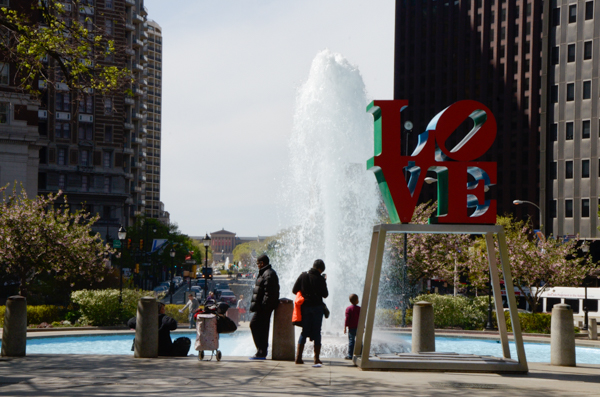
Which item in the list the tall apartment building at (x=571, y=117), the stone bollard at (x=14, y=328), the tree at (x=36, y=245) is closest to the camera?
the stone bollard at (x=14, y=328)

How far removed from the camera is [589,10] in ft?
239

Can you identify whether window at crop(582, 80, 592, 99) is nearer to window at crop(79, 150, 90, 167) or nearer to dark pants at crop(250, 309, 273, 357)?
window at crop(79, 150, 90, 167)

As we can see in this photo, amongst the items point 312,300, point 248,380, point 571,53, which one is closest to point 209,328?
point 312,300

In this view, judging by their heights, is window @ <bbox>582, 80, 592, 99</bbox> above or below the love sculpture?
above

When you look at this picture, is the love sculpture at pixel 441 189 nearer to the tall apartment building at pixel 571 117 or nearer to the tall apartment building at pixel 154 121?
the tall apartment building at pixel 571 117

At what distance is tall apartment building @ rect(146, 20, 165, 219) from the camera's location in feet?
556

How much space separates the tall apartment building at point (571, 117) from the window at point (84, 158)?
2188 inches

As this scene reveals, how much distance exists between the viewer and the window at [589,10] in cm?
7269

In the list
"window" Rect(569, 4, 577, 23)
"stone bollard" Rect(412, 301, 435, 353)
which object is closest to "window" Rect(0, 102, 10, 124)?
"stone bollard" Rect(412, 301, 435, 353)

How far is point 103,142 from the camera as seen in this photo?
90.2 metres

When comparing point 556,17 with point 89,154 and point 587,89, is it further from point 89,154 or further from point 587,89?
point 89,154

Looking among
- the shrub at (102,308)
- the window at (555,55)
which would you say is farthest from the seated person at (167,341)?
the window at (555,55)

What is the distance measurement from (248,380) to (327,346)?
8.62 meters

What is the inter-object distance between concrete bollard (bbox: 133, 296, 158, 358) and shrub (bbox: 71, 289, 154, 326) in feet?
52.8
